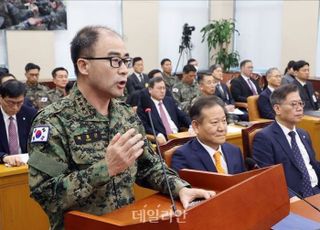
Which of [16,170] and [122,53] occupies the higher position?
[122,53]

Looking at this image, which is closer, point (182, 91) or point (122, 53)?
point (122, 53)

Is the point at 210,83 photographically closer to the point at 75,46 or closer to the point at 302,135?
the point at 302,135

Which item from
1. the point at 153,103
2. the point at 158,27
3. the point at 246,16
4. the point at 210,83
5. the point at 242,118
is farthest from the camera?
the point at 246,16

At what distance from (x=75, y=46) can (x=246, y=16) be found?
323 inches

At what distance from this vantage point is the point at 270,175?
117cm

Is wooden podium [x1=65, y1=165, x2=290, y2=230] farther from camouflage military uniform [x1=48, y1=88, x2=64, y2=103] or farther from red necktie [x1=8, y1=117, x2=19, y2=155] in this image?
camouflage military uniform [x1=48, y1=88, x2=64, y2=103]

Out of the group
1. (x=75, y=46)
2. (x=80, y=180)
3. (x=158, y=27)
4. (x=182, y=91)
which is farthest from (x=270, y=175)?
(x=158, y=27)

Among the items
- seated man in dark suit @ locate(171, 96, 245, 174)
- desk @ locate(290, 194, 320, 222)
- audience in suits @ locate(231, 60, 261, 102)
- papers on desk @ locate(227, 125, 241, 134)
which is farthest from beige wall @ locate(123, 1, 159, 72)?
desk @ locate(290, 194, 320, 222)

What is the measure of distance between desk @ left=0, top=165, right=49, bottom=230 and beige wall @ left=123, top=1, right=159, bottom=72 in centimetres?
532

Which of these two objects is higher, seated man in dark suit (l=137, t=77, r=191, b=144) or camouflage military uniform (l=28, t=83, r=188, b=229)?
camouflage military uniform (l=28, t=83, r=188, b=229)

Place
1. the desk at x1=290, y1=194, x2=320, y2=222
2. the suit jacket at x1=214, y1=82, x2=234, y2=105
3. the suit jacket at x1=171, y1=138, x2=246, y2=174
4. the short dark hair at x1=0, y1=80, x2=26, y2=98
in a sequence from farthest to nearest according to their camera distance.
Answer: the suit jacket at x1=214, y1=82, x2=234, y2=105 → the short dark hair at x1=0, y1=80, x2=26, y2=98 → the suit jacket at x1=171, y1=138, x2=246, y2=174 → the desk at x1=290, y1=194, x2=320, y2=222

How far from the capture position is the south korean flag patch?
3.79 feet

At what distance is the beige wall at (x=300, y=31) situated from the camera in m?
7.41

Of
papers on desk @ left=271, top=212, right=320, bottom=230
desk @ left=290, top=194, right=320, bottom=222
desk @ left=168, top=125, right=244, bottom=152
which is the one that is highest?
papers on desk @ left=271, top=212, right=320, bottom=230
